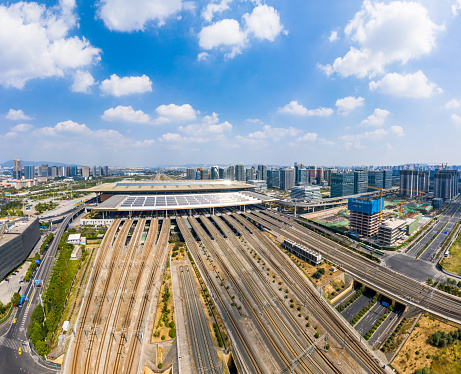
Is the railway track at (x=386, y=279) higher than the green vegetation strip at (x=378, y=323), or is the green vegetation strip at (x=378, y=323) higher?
the railway track at (x=386, y=279)

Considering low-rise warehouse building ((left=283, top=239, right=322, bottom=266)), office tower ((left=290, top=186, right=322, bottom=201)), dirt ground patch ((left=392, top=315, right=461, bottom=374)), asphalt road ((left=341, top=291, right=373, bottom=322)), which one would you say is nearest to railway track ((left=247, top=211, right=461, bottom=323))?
asphalt road ((left=341, top=291, right=373, bottom=322))

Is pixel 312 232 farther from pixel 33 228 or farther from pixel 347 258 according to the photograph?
pixel 33 228

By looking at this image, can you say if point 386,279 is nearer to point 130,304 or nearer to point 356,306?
point 356,306

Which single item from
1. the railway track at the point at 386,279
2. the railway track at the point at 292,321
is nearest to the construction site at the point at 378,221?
the railway track at the point at 386,279

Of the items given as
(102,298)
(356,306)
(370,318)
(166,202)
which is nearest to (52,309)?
(102,298)

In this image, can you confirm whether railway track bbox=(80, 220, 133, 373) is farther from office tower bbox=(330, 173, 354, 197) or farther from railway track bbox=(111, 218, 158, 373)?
office tower bbox=(330, 173, 354, 197)

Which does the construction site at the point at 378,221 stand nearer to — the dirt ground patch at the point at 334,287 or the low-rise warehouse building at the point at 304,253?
the low-rise warehouse building at the point at 304,253
